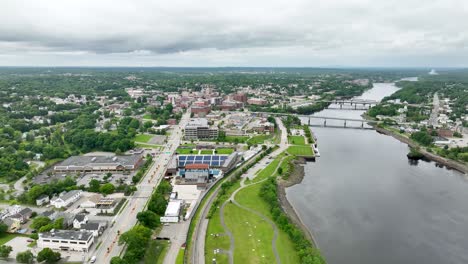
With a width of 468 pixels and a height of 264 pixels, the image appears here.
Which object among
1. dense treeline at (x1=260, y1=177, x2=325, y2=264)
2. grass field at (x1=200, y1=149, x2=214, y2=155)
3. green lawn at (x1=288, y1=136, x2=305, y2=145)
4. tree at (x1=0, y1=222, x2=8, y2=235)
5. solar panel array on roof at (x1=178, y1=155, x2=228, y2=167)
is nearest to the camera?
dense treeline at (x1=260, y1=177, x2=325, y2=264)

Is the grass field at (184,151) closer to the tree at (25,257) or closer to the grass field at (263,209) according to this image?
the grass field at (263,209)

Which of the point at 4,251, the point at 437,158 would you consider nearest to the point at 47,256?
the point at 4,251

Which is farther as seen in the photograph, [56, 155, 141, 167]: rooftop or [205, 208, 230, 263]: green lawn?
[56, 155, 141, 167]: rooftop

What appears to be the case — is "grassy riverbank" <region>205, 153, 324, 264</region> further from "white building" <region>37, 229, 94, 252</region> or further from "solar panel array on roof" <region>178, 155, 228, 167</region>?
"white building" <region>37, 229, 94, 252</region>

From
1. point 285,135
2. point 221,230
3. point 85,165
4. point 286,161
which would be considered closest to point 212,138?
point 285,135

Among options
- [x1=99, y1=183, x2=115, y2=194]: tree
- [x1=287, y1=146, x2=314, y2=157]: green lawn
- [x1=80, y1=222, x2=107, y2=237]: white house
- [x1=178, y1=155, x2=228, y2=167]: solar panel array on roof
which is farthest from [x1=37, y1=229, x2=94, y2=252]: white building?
[x1=287, y1=146, x2=314, y2=157]: green lawn

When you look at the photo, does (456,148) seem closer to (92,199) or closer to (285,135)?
(285,135)
